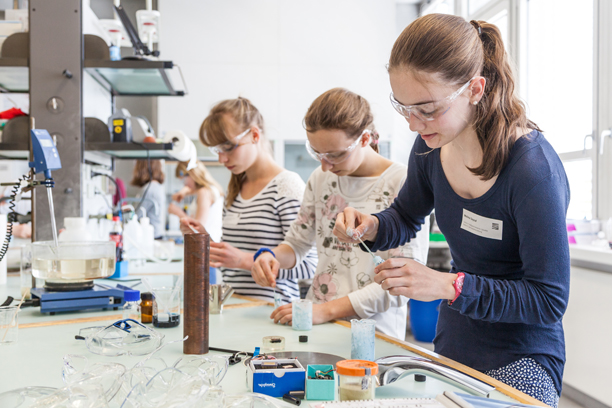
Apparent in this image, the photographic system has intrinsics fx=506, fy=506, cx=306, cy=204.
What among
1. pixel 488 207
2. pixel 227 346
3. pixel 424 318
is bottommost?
pixel 424 318

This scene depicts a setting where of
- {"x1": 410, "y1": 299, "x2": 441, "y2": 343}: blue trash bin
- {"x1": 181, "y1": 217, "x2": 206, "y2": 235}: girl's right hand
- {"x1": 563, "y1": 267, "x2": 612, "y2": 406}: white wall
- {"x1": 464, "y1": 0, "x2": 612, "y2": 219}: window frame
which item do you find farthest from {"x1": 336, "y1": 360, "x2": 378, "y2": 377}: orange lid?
{"x1": 410, "y1": 299, "x2": 441, "y2": 343}: blue trash bin

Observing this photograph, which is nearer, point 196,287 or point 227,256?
point 196,287

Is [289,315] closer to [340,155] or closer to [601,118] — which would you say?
[340,155]

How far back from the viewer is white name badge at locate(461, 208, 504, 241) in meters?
1.08

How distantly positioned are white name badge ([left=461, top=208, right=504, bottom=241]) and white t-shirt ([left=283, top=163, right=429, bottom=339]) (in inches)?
12.9

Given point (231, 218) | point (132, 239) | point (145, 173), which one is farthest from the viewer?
point (145, 173)

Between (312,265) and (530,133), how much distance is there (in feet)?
3.47

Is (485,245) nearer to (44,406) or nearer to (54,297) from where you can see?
(44,406)

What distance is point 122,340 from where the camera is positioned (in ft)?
3.72

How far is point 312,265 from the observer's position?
1947 millimetres

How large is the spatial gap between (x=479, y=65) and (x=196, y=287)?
76 cm

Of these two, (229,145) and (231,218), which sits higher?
(229,145)

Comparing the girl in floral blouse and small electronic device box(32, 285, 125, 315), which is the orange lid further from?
small electronic device box(32, 285, 125, 315)

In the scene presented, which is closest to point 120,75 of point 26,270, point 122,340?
point 26,270
